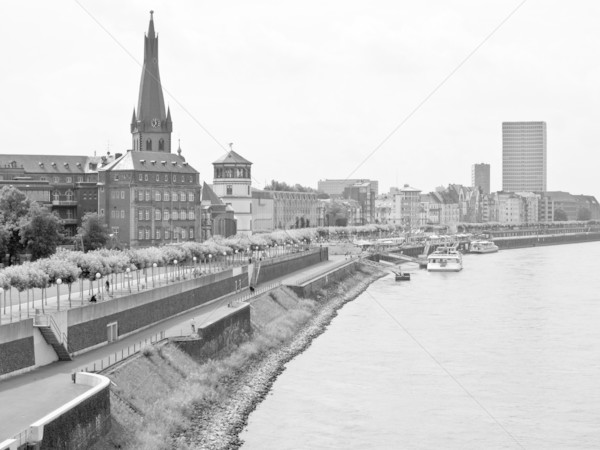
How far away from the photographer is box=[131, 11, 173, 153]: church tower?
345 ft

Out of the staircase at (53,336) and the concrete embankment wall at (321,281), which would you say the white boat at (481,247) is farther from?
the staircase at (53,336)

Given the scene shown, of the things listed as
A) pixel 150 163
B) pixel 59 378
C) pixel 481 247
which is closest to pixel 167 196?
pixel 150 163

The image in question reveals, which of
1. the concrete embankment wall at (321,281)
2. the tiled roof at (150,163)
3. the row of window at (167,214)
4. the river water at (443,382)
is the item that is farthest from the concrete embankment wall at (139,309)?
the tiled roof at (150,163)

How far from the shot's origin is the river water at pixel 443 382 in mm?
30812

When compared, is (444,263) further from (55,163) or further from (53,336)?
(53,336)

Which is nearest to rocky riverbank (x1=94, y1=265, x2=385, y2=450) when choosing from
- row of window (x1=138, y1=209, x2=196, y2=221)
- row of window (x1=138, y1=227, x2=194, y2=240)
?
row of window (x1=138, y1=227, x2=194, y2=240)

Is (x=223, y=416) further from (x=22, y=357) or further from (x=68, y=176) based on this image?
(x=68, y=176)

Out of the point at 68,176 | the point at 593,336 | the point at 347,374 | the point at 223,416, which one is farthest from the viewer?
the point at 68,176

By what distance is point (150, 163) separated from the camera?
295 ft

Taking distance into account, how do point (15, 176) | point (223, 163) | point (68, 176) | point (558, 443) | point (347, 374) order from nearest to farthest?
1. point (558, 443)
2. point (347, 374)
3. point (15, 176)
4. point (68, 176)
5. point (223, 163)

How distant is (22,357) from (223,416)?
656cm

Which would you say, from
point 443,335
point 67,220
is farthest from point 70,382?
point 67,220

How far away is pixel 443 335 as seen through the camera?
51.9 meters

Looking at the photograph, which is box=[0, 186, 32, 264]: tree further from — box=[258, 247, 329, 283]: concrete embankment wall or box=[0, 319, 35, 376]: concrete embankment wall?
box=[0, 319, 35, 376]: concrete embankment wall
